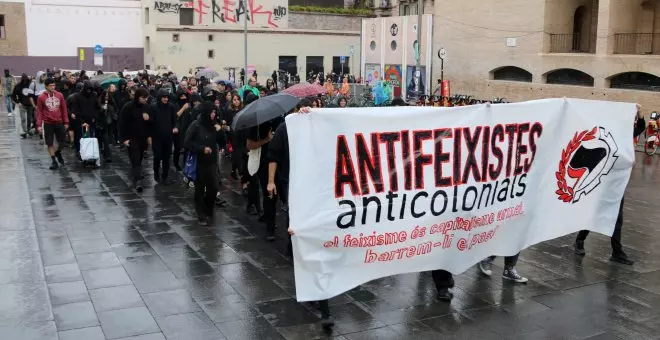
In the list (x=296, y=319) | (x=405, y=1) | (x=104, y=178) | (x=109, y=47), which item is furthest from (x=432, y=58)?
(x=296, y=319)

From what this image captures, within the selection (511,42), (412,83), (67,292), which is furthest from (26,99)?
(511,42)

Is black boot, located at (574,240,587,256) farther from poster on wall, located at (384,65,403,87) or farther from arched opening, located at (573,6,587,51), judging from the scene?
poster on wall, located at (384,65,403,87)

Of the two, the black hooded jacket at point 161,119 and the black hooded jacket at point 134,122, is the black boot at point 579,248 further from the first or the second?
the black hooded jacket at point 134,122

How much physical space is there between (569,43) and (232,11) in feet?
77.2

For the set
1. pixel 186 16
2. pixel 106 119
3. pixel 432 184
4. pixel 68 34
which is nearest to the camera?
pixel 432 184

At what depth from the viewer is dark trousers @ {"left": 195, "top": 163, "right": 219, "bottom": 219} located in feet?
32.2

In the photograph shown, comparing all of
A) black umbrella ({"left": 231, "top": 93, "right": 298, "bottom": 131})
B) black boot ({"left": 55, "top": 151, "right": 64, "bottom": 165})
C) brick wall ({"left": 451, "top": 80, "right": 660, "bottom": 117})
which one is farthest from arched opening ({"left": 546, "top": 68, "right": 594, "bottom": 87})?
black umbrella ({"left": 231, "top": 93, "right": 298, "bottom": 131})

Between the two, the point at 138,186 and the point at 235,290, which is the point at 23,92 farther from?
the point at 235,290

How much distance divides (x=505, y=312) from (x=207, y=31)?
4079 centimetres

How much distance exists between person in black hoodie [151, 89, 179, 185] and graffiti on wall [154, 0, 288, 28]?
31.8m

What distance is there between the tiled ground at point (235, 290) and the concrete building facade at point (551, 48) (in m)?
18.6

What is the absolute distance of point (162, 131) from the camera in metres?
12.7

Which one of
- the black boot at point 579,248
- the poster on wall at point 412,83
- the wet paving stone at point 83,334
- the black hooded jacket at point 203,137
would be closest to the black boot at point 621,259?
the black boot at point 579,248

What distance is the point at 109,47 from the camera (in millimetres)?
46875
